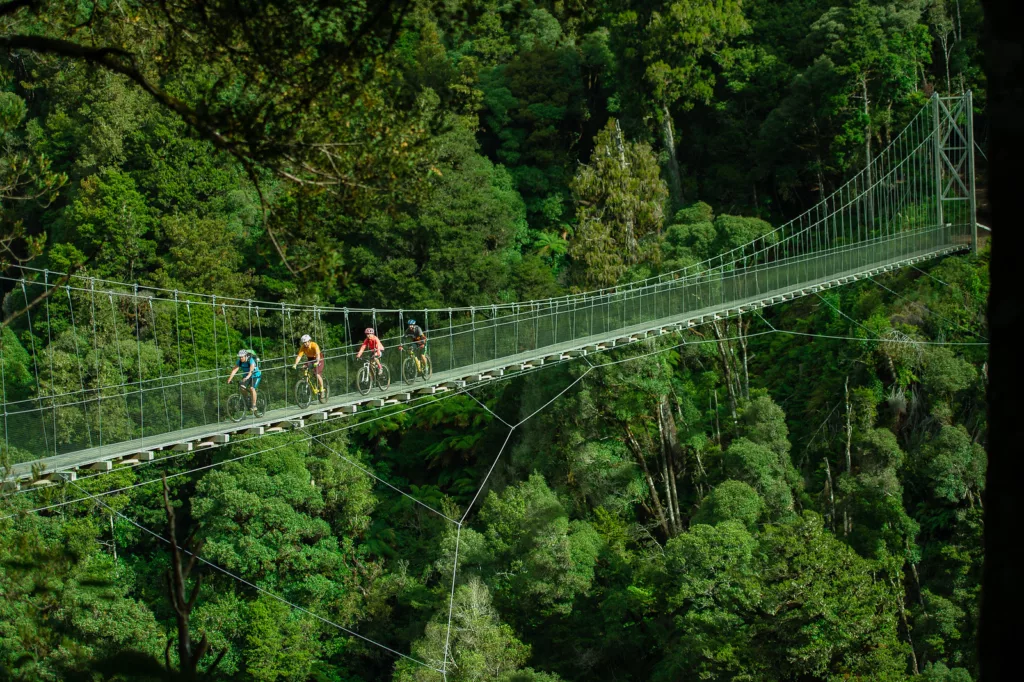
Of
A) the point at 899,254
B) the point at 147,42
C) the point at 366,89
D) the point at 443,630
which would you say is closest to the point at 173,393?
the point at 147,42

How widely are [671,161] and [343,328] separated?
7.54 m

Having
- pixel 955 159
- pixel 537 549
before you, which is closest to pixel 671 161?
pixel 955 159

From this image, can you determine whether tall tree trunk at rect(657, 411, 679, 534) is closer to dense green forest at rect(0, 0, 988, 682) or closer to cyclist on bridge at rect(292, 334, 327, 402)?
dense green forest at rect(0, 0, 988, 682)

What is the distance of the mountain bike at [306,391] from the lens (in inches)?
421

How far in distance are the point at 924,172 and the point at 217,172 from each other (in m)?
13.9

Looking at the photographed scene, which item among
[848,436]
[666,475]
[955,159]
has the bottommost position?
[666,475]

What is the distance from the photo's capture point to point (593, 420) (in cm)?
1730

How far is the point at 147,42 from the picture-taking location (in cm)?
579

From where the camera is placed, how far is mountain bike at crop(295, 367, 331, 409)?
35.1 feet


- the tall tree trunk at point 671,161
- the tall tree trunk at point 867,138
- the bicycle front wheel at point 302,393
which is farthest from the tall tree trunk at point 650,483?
the bicycle front wheel at point 302,393

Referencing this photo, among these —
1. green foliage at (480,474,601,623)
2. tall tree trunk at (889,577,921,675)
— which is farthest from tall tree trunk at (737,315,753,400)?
tall tree trunk at (889,577,921,675)

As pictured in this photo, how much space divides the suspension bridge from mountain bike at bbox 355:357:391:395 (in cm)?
11

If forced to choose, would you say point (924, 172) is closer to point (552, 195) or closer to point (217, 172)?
point (552, 195)

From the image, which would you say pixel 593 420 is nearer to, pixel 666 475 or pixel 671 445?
pixel 666 475
